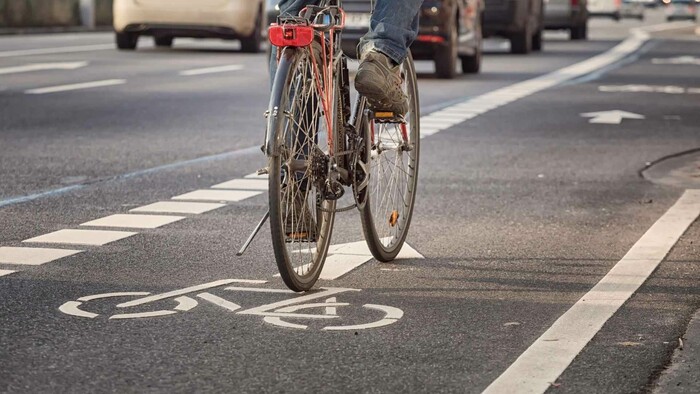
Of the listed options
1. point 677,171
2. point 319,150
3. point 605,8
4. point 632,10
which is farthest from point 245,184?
point 632,10

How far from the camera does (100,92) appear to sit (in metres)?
17.0

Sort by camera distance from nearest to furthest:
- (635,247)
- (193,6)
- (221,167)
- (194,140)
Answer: (635,247), (221,167), (194,140), (193,6)

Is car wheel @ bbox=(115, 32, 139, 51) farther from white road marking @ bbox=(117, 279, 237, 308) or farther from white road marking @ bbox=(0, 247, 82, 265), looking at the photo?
white road marking @ bbox=(117, 279, 237, 308)

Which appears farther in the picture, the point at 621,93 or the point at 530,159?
the point at 621,93

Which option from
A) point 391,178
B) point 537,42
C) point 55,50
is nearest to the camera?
point 391,178

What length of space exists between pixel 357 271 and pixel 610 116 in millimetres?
9217

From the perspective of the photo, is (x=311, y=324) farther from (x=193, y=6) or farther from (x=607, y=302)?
(x=193, y=6)

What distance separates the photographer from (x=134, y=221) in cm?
786

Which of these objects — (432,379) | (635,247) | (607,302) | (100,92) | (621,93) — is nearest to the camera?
(432,379)

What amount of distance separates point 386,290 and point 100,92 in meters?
11.3

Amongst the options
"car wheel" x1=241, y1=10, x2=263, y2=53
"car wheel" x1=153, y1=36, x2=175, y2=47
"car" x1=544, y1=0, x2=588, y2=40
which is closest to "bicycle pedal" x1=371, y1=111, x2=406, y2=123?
"car wheel" x1=241, y1=10, x2=263, y2=53

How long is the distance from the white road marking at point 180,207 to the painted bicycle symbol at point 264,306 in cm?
222

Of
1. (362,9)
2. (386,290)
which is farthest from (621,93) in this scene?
(386,290)

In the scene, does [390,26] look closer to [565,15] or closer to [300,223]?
[300,223]
